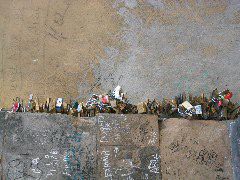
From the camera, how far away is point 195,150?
5.07 meters

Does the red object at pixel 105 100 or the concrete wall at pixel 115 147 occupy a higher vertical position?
the red object at pixel 105 100

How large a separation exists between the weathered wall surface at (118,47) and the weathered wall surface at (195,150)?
4.44 feet

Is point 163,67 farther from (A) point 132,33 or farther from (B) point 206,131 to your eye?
(B) point 206,131

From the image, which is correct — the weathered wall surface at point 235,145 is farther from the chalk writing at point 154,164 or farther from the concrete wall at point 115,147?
the chalk writing at point 154,164

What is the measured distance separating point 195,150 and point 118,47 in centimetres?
248

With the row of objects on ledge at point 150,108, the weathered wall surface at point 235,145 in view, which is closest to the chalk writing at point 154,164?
the row of objects on ledge at point 150,108

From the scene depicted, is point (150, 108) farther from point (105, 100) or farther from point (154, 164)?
point (154, 164)

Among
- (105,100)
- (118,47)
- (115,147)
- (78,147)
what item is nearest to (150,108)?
(105,100)

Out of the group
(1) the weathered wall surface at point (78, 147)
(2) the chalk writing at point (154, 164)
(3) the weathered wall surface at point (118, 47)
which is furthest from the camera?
(3) the weathered wall surface at point (118, 47)

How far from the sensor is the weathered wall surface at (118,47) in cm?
653

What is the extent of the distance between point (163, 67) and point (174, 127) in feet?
5.57

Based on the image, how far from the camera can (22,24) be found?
22.8 ft

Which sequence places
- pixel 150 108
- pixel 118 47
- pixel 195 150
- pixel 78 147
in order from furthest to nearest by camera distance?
pixel 118 47 < pixel 150 108 < pixel 195 150 < pixel 78 147

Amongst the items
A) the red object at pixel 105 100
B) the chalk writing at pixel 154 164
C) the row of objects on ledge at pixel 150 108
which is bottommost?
the chalk writing at pixel 154 164
